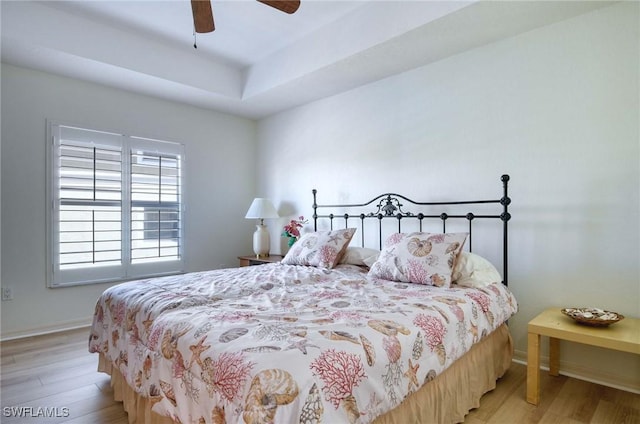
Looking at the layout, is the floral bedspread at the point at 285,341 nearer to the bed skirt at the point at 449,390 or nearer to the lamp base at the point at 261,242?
the bed skirt at the point at 449,390

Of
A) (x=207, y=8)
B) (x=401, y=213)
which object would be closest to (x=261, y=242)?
(x=401, y=213)

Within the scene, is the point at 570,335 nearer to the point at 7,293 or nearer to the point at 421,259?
the point at 421,259

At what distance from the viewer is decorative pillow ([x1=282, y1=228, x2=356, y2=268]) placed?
2.88 meters

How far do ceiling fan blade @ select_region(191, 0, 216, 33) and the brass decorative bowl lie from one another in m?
2.72

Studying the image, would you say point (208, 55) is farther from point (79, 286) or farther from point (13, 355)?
point (13, 355)

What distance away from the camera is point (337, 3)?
8.81 ft

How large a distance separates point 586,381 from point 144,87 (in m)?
4.53

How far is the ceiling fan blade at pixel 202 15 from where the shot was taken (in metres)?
1.87

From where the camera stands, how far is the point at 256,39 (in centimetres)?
321

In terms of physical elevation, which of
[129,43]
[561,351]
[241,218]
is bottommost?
[561,351]

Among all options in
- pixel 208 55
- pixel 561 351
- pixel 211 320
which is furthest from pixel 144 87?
pixel 561 351

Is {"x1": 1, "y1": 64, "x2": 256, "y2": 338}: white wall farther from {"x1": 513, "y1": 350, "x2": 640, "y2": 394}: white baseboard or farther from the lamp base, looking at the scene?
{"x1": 513, "y1": 350, "x2": 640, "y2": 394}: white baseboard

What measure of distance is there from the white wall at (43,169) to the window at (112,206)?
0.33 feet

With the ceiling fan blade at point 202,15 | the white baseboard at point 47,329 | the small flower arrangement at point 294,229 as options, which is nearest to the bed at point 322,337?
the small flower arrangement at point 294,229
